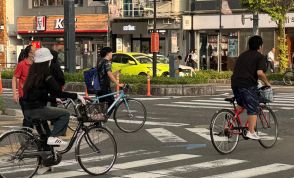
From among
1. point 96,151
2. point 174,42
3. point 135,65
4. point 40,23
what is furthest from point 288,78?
point 40,23

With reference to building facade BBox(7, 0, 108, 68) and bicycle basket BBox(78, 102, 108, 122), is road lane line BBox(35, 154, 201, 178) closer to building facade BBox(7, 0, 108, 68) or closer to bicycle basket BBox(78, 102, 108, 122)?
bicycle basket BBox(78, 102, 108, 122)

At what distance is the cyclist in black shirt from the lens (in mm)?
9445

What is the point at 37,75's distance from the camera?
24.0 feet

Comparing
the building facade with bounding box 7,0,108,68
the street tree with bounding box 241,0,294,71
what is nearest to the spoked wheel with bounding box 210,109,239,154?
the street tree with bounding box 241,0,294,71

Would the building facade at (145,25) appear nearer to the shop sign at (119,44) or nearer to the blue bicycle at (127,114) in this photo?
the shop sign at (119,44)

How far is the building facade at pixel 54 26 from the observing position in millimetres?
42697

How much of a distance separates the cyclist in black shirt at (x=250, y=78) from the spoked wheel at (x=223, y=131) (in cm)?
29

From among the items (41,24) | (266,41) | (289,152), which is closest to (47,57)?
(289,152)

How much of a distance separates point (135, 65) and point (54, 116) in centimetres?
2148

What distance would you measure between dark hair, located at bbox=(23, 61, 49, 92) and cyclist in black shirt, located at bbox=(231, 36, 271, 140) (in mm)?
3562

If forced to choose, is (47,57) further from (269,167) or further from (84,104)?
(269,167)

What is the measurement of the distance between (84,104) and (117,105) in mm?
Result: 4515

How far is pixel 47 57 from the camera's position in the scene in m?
7.39

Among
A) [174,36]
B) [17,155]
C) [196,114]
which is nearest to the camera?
[17,155]
